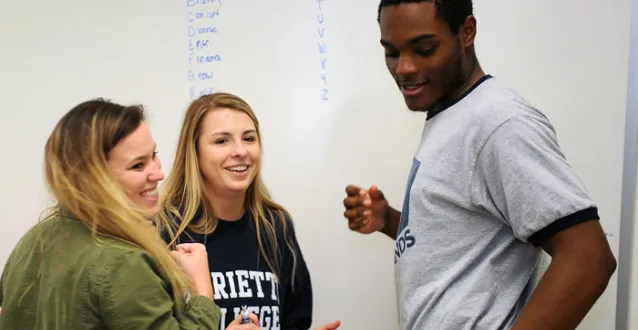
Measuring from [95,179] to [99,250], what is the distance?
0.12m

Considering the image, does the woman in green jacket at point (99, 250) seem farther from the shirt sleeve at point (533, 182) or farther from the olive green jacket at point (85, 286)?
the shirt sleeve at point (533, 182)

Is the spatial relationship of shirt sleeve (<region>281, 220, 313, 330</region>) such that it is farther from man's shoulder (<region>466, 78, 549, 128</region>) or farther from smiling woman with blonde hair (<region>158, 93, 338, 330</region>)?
man's shoulder (<region>466, 78, 549, 128</region>)

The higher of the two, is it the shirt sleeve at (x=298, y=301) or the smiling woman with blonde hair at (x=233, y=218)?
the smiling woman with blonde hair at (x=233, y=218)

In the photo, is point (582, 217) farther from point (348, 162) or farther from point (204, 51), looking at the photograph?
point (204, 51)

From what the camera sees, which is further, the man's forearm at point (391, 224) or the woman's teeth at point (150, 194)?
the man's forearm at point (391, 224)

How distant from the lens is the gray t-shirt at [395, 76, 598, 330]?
826mm

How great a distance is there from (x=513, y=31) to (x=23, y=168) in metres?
1.51

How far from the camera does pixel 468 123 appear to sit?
90 cm

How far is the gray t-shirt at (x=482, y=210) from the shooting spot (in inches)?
32.5

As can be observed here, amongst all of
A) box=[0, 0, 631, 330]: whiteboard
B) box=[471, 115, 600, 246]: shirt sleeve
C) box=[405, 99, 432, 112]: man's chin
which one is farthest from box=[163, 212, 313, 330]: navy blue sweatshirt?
box=[471, 115, 600, 246]: shirt sleeve

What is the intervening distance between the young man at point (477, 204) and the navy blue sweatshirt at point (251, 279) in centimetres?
40

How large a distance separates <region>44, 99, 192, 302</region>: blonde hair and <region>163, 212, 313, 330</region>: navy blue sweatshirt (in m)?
0.33

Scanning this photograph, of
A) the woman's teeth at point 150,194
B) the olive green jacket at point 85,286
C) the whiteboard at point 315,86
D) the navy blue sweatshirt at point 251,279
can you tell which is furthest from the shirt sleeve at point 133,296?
the whiteboard at point 315,86

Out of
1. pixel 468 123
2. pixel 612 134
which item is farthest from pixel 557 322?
pixel 612 134
